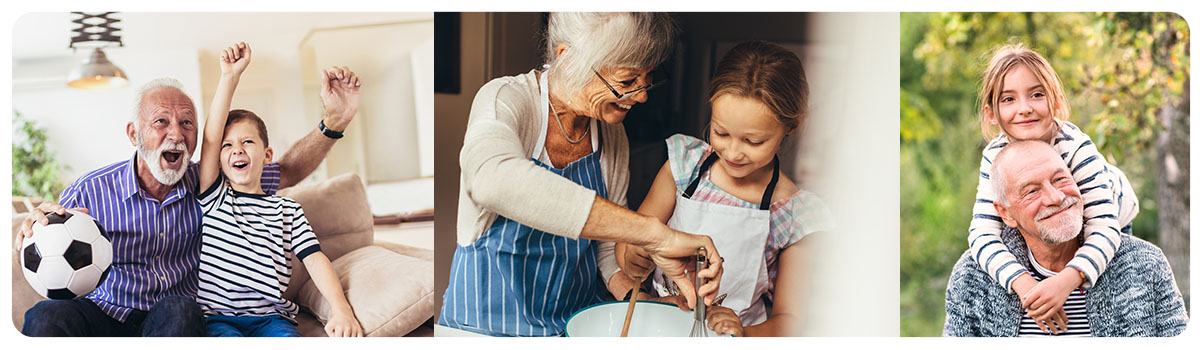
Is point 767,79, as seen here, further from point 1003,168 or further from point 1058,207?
point 1058,207

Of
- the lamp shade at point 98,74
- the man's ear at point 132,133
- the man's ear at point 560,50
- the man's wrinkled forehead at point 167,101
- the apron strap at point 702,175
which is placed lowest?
the apron strap at point 702,175

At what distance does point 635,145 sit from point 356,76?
0.78 metres

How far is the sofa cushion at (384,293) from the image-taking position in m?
2.24

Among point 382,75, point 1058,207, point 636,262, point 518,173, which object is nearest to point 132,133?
point 382,75

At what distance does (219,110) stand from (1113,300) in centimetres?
245

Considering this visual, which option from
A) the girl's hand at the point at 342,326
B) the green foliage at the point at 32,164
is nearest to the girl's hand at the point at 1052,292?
the girl's hand at the point at 342,326

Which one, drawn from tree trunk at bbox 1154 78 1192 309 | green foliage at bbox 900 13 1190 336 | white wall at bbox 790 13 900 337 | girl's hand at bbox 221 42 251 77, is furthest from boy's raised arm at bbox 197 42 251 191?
tree trunk at bbox 1154 78 1192 309

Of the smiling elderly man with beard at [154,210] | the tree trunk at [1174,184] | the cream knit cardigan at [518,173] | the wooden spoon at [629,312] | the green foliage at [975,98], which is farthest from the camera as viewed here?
the tree trunk at [1174,184]

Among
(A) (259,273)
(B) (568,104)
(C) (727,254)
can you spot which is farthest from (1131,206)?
(A) (259,273)

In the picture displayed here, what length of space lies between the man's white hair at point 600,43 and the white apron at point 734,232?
33 cm

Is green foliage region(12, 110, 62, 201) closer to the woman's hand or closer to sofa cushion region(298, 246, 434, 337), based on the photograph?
sofa cushion region(298, 246, 434, 337)

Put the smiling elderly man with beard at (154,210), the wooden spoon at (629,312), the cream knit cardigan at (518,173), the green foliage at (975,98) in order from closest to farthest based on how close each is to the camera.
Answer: the cream knit cardigan at (518,173) < the wooden spoon at (629,312) < the smiling elderly man with beard at (154,210) < the green foliage at (975,98)

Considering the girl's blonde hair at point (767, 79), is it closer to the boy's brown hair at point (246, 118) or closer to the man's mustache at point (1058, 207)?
the man's mustache at point (1058, 207)

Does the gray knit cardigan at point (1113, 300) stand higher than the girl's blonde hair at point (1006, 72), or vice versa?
the girl's blonde hair at point (1006, 72)
